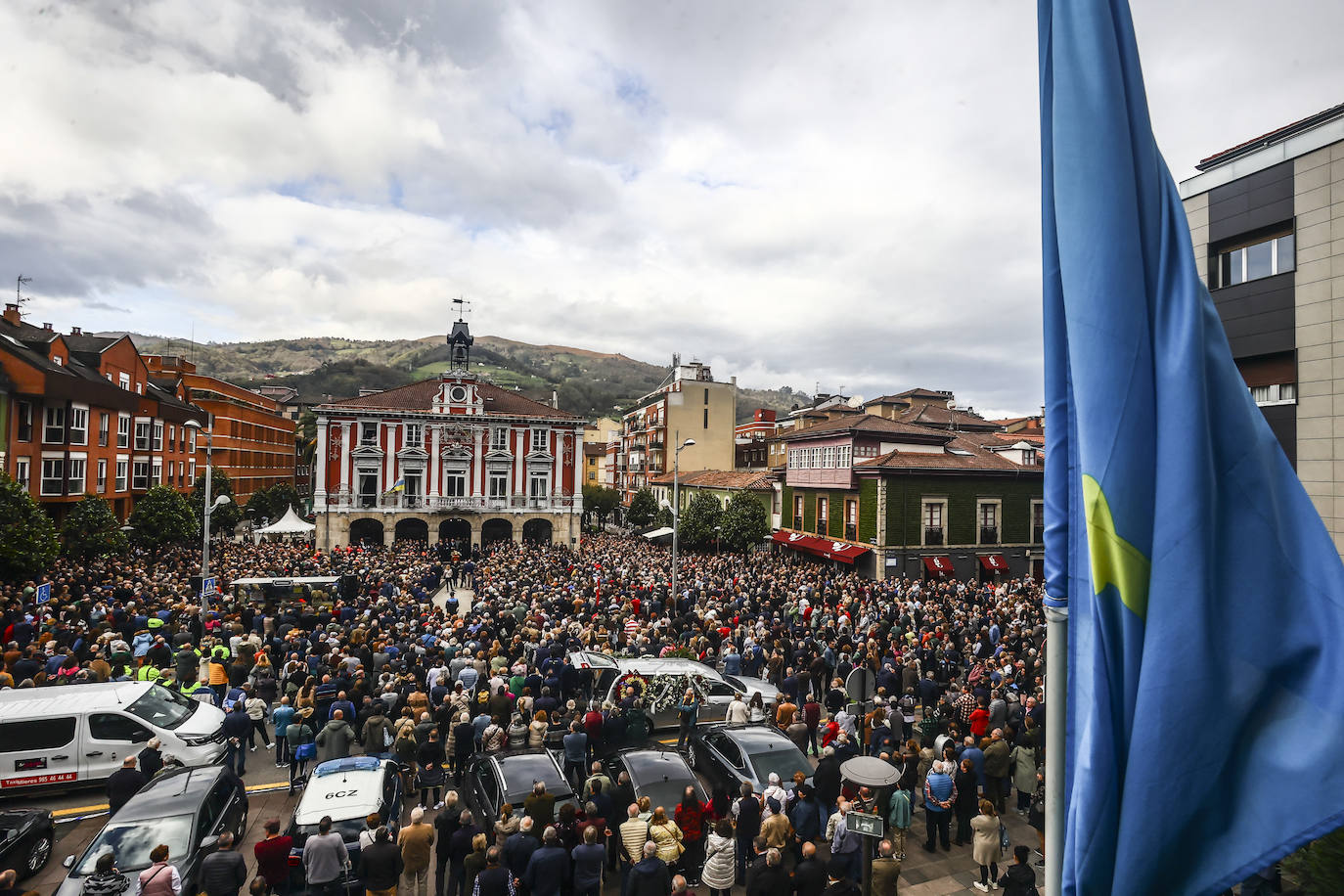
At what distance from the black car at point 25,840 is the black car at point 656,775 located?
23.9 feet

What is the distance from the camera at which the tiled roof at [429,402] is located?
46625 mm

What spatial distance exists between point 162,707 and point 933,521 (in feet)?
101

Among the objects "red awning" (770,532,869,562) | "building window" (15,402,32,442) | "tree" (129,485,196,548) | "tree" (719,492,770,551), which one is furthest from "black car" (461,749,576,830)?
"building window" (15,402,32,442)

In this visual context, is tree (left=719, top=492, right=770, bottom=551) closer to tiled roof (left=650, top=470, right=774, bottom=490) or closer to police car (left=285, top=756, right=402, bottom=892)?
tiled roof (left=650, top=470, right=774, bottom=490)

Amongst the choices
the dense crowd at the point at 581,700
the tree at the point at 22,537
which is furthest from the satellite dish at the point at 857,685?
the tree at the point at 22,537

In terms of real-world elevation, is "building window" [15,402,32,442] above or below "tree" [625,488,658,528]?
above

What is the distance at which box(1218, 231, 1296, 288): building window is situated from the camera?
47.5ft

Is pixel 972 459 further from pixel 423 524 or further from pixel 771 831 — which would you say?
pixel 423 524

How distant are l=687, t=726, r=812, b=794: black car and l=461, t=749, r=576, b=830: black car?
2.39 m

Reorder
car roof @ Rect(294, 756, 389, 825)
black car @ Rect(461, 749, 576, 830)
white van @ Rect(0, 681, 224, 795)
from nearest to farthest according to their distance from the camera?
car roof @ Rect(294, 756, 389, 825) → black car @ Rect(461, 749, 576, 830) → white van @ Rect(0, 681, 224, 795)

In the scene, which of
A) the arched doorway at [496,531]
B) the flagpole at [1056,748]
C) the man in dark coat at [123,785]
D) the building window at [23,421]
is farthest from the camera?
the arched doorway at [496,531]

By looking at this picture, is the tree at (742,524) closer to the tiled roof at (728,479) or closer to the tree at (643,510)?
the tiled roof at (728,479)

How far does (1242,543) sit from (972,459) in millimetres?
35559

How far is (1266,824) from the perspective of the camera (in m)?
2.34
